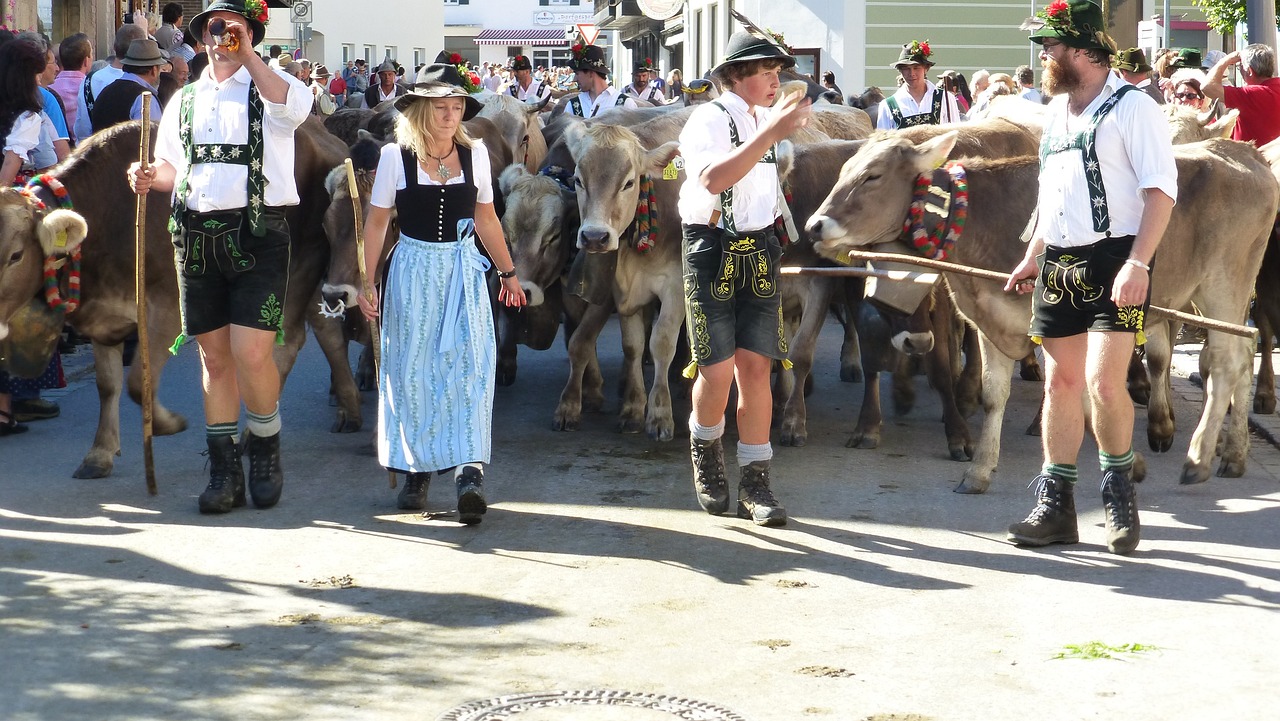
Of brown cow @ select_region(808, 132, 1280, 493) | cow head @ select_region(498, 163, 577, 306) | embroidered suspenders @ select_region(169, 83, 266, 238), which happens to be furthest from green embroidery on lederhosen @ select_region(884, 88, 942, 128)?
embroidered suspenders @ select_region(169, 83, 266, 238)

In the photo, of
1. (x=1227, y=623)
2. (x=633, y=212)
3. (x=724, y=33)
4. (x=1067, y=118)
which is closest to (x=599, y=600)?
(x=1227, y=623)

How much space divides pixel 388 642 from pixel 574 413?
3.97 meters

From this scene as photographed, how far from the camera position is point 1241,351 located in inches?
293

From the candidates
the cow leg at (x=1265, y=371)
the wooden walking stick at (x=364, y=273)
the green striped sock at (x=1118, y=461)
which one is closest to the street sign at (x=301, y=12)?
the wooden walking stick at (x=364, y=273)

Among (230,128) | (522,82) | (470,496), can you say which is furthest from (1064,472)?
(522,82)

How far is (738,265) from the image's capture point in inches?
251

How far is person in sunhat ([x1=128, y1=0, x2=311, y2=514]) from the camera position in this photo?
6375 millimetres

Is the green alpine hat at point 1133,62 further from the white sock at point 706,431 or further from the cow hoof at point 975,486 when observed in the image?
the white sock at point 706,431

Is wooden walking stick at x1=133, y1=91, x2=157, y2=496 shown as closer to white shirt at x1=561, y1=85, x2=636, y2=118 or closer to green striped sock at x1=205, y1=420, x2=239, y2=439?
green striped sock at x1=205, y1=420, x2=239, y2=439

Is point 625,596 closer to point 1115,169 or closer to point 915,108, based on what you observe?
point 1115,169

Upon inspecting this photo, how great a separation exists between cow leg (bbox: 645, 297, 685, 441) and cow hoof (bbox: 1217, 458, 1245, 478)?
9.23 feet

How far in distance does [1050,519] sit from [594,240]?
2.84m

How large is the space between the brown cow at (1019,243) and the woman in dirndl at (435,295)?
1752mm

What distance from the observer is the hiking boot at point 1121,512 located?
597 cm
